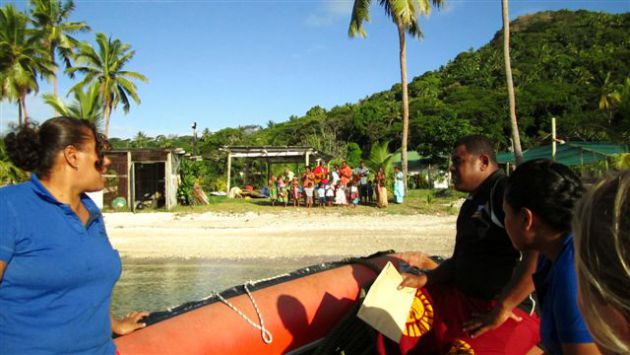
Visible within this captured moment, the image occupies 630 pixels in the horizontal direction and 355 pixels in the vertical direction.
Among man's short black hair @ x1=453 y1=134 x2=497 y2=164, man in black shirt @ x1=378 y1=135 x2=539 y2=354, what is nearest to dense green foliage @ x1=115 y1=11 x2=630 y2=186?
man's short black hair @ x1=453 y1=134 x2=497 y2=164

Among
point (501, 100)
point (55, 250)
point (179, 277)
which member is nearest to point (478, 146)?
point (55, 250)

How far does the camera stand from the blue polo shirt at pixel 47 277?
6.08ft

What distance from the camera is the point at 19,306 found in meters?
1.88

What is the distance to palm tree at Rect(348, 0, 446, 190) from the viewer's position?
21.4 m

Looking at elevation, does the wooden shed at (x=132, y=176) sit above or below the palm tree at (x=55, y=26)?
below

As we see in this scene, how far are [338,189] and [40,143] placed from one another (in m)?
16.4

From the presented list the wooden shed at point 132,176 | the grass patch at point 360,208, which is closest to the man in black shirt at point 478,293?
the grass patch at point 360,208

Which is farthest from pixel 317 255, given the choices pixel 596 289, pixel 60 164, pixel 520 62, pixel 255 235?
pixel 520 62

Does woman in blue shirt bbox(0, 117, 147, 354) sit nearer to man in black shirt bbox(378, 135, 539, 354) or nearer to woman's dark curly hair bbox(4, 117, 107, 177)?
woman's dark curly hair bbox(4, 117, 107, 177)

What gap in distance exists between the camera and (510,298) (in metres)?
2.52

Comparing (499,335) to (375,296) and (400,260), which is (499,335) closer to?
(375,296)

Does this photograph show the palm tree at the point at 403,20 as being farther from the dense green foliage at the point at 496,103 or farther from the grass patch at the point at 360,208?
the dense green foliage at the point at 496,103

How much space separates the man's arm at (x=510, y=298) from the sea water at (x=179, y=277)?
5016 millimetres

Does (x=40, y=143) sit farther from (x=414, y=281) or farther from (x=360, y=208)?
(x=360, y=208)
